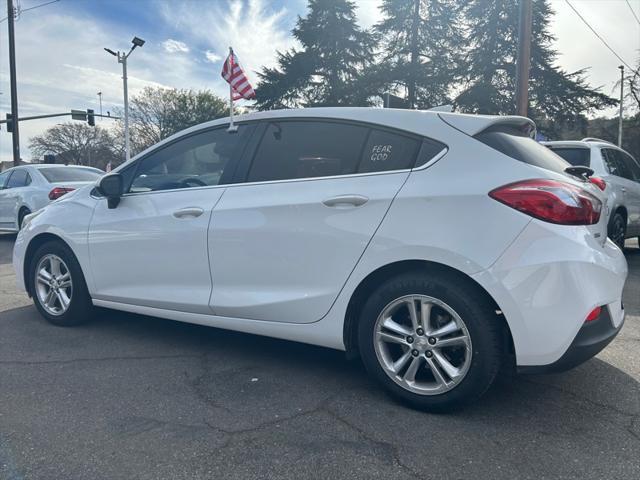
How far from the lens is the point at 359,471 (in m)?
2.22

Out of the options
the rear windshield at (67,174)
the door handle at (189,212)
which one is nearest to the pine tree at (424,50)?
the rear windshield at (67,174)

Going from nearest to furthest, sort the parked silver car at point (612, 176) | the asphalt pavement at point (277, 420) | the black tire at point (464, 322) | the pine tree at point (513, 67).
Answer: the asphalt pavement at point (277, 420), the black tire at point (464, 322), the parked silver car at point (612, 176), the pine tree at point (513, 67)

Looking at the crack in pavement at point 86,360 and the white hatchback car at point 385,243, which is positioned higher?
the white hatchback car at point 385,243

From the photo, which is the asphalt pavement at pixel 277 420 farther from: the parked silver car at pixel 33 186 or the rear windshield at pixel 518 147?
the parked silver car at pixel 33 186

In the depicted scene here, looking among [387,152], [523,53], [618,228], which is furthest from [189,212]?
[523,53]

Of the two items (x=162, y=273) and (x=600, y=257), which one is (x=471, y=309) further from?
(x=162, y=273)

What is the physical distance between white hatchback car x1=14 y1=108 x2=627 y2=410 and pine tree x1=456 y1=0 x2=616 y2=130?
25256 mm

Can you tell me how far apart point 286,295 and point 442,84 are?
26.5 metres

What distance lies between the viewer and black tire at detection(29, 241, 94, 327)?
13.8ft

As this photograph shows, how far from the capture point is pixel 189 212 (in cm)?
348

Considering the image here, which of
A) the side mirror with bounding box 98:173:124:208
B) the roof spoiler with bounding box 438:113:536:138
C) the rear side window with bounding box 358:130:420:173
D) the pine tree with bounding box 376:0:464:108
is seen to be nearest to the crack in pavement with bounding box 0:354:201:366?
the side mirror with bounding box 98:173:124:208

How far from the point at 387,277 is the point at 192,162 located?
1710 mm

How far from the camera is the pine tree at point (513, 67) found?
27188 mm

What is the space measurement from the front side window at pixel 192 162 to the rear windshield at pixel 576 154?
5231mm
